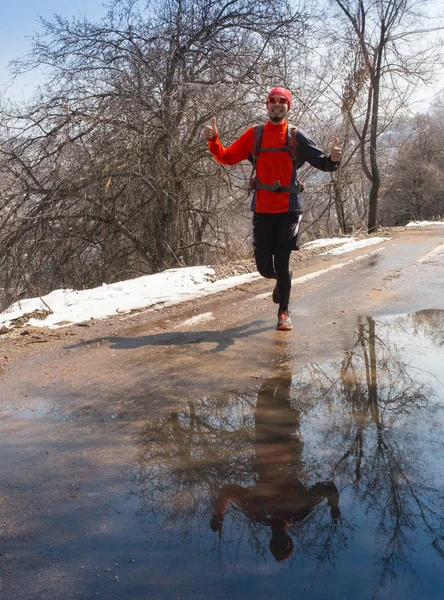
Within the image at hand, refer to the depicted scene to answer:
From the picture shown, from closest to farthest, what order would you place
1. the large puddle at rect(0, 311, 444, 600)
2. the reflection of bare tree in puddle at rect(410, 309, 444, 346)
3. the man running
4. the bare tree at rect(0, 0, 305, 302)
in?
1. the large puddle at rect(0, 311, 444, 600)
2. the reflection of bare tree in puddle at rect(410, 309, 444, 346)
3. the man running
4. the bare tree at rect(0, 0, 305, 302)

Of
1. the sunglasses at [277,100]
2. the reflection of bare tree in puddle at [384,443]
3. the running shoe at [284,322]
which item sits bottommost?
the reflection of bare tree in puddle at [384,443]

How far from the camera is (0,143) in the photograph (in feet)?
36.1

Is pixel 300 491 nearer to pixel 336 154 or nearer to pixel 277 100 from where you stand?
pixel 336 154

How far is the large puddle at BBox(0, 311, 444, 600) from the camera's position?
6.88 ft

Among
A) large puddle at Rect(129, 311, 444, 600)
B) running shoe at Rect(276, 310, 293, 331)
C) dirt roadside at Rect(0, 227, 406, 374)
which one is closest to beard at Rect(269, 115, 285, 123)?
running shoe at Rect(276, 310, 293, 331)

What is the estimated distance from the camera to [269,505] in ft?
8.41

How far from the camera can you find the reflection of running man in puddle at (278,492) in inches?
96.0

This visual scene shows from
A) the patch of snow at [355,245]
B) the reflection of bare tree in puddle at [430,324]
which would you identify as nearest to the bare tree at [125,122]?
the patch of snow at [355,245]

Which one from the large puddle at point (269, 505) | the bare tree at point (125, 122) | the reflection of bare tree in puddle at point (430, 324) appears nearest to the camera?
the large puddle at point (269, 505)

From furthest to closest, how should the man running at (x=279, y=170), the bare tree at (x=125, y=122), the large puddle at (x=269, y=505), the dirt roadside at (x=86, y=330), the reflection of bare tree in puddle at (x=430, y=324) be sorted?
the bare tree at (x=125, y=122) < the man running at (x=279, y=170) < the reflection of bare tree in puddle at (x=430, y=324) < the dirt roadside at (x=86, y=330) < the large puddle at (x=269, y=505)

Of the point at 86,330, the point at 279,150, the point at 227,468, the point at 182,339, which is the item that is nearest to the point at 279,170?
the point at 279,150

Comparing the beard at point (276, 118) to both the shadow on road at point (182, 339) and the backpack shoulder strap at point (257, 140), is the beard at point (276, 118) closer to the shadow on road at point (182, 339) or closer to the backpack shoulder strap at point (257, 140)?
the backpack shoulder strap at point (257, 140)

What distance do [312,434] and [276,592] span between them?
1.28 m

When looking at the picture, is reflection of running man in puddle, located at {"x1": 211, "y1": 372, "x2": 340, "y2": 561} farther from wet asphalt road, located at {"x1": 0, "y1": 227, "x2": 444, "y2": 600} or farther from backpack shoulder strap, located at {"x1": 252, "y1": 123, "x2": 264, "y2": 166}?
backpack shoulder strap, located at {"x1": 252, "y1": 123, "x2": 264, "y2": 166}
